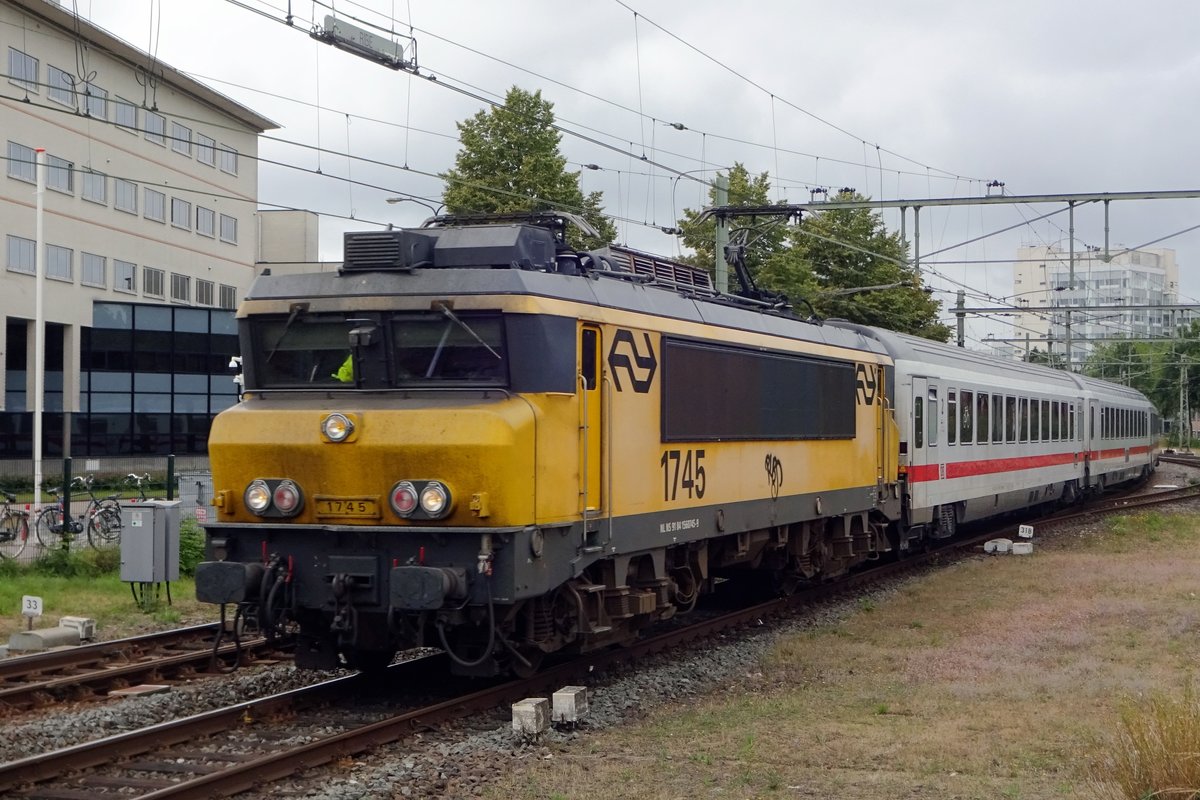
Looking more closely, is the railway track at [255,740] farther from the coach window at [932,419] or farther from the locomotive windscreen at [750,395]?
the coach window at [932,419]

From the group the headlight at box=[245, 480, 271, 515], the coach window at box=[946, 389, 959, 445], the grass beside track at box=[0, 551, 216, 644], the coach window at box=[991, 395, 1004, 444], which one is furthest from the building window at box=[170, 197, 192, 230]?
the headlight at box=[245, 480, 271, 515]

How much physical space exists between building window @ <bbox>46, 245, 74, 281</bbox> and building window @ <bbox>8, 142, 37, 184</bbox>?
2.39 metres

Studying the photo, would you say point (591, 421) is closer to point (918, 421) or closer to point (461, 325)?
point (461, 325)

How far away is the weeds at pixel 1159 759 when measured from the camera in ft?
21.2

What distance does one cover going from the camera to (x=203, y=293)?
52375mm

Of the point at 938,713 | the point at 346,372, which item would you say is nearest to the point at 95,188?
the point at 346,372

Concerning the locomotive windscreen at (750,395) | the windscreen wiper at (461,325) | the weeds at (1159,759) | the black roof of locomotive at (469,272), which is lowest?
the weeds at (1159,759)

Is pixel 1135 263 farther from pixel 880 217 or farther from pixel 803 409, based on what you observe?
pixel 803 409

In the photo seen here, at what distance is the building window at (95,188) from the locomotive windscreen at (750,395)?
34811 mm

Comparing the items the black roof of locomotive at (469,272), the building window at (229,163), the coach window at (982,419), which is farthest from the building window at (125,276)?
the black roof of locomotive at (469,272)

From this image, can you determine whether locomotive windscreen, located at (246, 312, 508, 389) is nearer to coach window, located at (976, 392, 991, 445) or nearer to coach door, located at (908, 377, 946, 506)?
coach door, located at (908, 377, 946, 506)

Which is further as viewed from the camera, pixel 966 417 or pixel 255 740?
pixel 966 417

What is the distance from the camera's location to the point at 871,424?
706 inches

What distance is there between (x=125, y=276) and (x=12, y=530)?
95.7 ft
